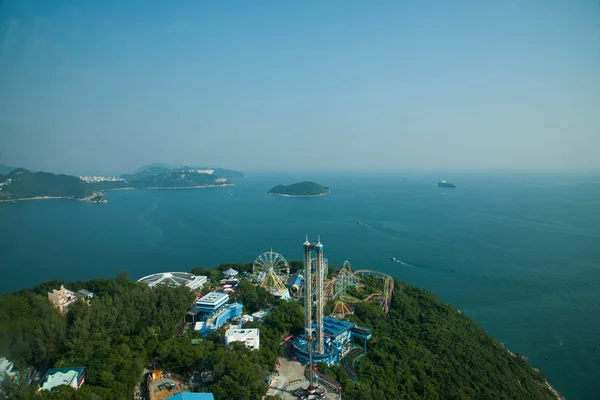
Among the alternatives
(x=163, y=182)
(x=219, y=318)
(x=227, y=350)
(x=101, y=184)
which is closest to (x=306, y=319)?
(x=227, y=350)

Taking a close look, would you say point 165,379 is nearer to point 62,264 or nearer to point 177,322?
point 177,322

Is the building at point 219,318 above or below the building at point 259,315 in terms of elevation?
above

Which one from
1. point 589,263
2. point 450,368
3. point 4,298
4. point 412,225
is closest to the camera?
point 4,298

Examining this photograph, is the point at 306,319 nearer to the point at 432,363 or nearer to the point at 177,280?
the point at 432,363

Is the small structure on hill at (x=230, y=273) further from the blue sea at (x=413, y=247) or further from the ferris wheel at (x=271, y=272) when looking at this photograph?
the blue sea at (x=413, y=247)

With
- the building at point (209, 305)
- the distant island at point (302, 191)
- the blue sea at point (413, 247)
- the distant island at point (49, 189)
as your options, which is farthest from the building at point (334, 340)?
the distant island at point (302, 191)

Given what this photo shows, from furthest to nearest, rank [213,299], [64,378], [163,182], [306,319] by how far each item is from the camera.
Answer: [163,182] < [213,299] < [306,319] < [64,378]

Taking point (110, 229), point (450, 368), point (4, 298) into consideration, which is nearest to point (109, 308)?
point (4, 298)
